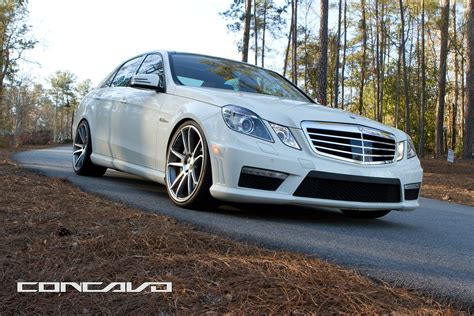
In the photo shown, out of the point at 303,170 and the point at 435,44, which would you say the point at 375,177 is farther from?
the point at 435,44

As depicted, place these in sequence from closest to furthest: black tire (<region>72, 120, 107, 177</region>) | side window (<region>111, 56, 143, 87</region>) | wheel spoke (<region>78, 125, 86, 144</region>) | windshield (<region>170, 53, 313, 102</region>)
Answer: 1. windshield (<region>170, 53, 313, 102</region>)
2. side window (<region>111, 56, 143, 87</region>)
3. black tire (<region>72, 120, 107, 177</region>)
4. wheel spoke (<region>78, 125, 86, 144</region>)

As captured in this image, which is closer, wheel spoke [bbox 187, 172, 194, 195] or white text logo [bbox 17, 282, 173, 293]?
white text logo [bbox 17, 282, 173, 293]

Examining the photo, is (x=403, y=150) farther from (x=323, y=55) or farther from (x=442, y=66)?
(x=442, y=66)

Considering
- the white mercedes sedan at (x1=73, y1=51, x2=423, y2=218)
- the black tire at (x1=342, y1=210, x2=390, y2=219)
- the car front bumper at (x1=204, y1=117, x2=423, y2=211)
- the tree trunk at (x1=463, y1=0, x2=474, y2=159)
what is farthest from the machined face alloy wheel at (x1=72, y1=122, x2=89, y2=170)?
the tree trunk at (x1=463, y1=0, x2=474, y2=159)

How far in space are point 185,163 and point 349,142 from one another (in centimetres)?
142

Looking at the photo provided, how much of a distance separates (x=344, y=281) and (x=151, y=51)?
166 inches

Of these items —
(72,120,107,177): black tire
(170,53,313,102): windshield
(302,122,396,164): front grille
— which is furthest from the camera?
(72,120,107,177): black tire

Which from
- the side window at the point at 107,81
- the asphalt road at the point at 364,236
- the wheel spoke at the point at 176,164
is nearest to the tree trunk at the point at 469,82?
the asphalt road at the point at 364,236

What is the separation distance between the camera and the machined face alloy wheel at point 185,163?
A: 4074 millimetres

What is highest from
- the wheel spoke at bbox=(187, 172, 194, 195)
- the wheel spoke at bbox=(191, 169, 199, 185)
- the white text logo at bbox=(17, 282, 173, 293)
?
the wheel spoke at bbox=(191, 169, 199, 185)

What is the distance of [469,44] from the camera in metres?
19.3

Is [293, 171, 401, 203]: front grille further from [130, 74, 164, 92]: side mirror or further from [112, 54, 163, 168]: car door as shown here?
[130, 74, 164, 92]: side mirror

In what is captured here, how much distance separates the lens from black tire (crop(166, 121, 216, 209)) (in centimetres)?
392

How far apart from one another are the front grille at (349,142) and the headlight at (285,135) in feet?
0.43
